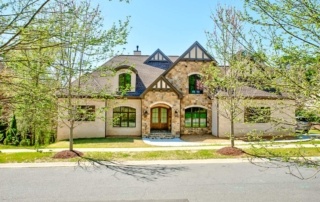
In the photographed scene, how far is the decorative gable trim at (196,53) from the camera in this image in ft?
75.3

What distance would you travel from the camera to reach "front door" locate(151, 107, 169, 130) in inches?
904

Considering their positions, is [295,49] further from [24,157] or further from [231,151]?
[24,157]

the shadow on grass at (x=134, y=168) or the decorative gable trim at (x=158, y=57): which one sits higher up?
the decorative gable trim at (x=158, y=57)

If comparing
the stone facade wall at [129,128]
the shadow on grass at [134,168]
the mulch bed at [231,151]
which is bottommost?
the shadow on grass at [134,168]

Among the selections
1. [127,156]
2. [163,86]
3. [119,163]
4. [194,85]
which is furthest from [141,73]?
[119,163]

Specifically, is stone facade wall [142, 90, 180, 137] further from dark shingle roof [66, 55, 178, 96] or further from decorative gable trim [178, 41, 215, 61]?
decorative gable trim [178, 41, 215, 61]

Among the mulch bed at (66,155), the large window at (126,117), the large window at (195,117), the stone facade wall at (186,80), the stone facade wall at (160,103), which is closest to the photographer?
the mulch bed at (66,155)

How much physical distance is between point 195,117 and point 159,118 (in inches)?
129

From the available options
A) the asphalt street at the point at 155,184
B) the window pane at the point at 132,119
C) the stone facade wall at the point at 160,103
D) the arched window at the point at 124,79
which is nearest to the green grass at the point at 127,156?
the asphalt street at the point at 155,184

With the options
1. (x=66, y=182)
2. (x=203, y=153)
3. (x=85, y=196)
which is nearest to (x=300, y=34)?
(x=85, y=196)

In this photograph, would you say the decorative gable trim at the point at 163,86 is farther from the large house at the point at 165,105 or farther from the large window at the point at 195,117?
the large window at the point at 195,117

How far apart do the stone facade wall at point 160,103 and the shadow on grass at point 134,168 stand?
8594mm

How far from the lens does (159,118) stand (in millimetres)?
23047

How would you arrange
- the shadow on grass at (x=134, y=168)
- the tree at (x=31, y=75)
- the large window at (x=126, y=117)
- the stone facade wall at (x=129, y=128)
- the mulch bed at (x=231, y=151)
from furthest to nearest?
the large window at (x=126, y=117) → the stone facade wall at (x=129, y=128) → the mulch bed at (x=231, y=151) → the shadow on grass at (x=134, y=168) → the tree at (x=31, y=75)
